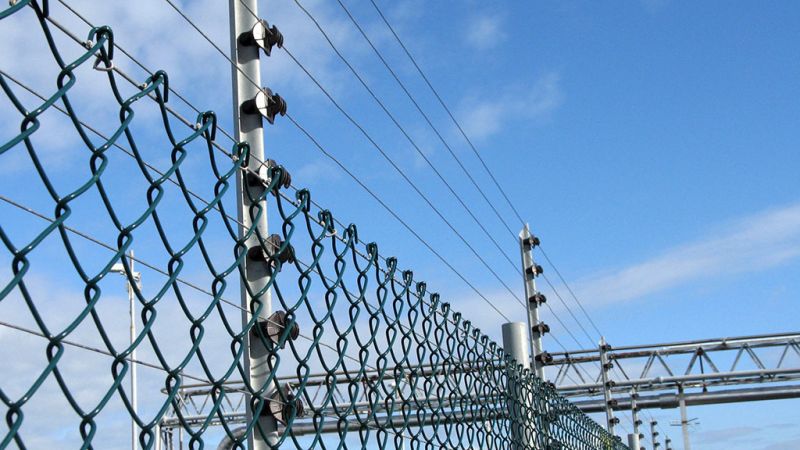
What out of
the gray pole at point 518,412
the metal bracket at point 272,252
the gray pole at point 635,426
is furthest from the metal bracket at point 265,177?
the gray pole at point 635,426

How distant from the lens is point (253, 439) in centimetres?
282

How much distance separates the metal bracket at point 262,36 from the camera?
3500 millimetres

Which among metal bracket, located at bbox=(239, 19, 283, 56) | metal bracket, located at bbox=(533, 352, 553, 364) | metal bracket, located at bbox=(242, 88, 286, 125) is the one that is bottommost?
metal bracket, located at bbox=(242, 88, 286, 125)

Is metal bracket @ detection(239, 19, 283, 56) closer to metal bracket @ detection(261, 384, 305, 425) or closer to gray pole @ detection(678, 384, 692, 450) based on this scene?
metal bracket @ detection(261, 384, 305, 425)

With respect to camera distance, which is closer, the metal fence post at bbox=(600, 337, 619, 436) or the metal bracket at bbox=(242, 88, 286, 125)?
the metal bracket at bbox=(242, 88, 286, 125)

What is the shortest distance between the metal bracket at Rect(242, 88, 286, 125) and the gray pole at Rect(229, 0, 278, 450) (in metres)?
0.02

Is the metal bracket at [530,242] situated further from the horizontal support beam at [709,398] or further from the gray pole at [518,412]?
the horizontal support beam at [709,398]

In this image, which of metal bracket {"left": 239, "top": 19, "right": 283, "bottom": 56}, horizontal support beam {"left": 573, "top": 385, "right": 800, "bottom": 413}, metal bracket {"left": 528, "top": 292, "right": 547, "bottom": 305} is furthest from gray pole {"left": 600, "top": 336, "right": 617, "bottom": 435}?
metal bracket {"left": 239, "top": 19, "right": 283, "bottom": 56}

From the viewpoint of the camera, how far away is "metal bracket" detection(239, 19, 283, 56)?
3500 mm

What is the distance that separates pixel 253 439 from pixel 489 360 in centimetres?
261

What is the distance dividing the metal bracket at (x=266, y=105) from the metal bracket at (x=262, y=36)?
191 millimetres

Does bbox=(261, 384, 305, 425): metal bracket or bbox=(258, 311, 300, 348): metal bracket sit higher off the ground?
bbox=(258, 311, 300, 348): metal bracket


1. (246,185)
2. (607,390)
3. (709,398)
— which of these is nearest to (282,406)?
(246,185)

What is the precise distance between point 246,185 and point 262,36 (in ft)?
2.29
